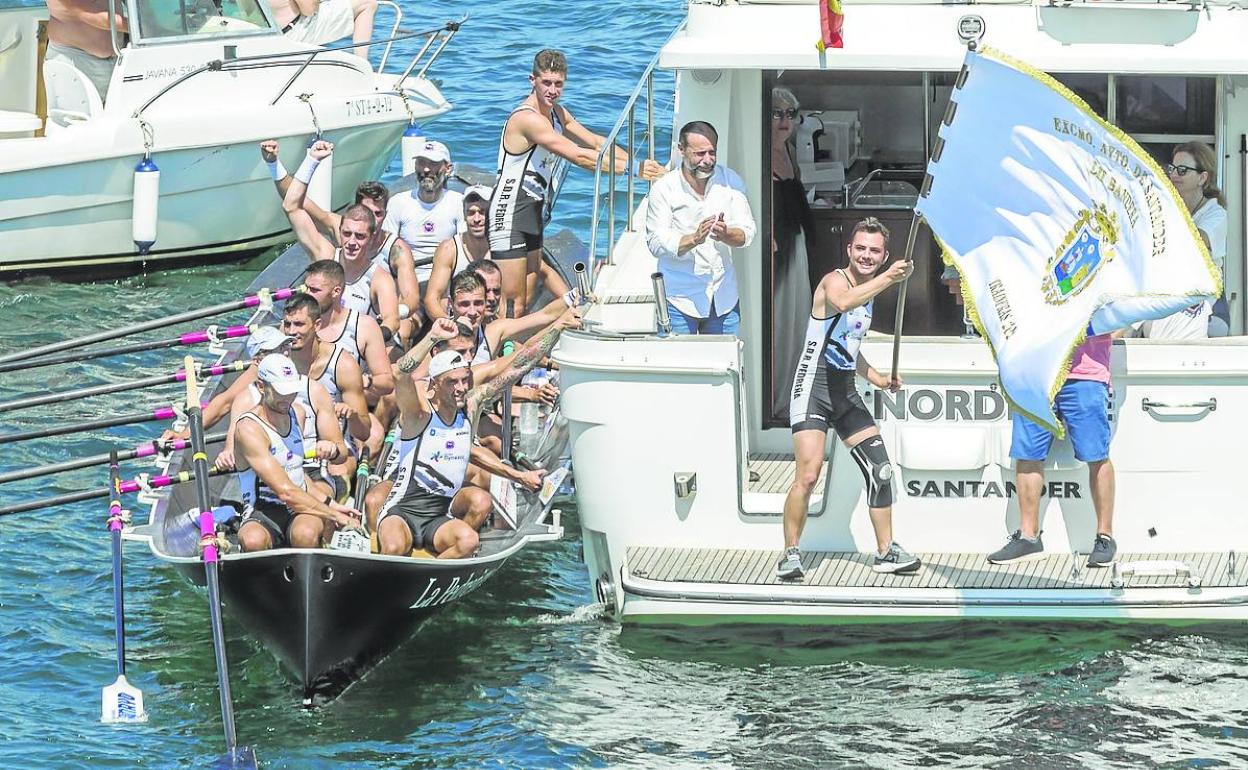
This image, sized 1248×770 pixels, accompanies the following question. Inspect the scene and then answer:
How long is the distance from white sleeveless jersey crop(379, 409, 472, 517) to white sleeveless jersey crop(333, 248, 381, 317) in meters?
1.90

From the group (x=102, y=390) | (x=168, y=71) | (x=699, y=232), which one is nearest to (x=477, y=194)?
(x=102, y=390)

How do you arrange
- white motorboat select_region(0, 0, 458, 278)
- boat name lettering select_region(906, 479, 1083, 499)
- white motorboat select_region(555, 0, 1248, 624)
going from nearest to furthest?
white motorboat select_region(555, 0, 1248, 624)
boat name lettering select_region(906, 479, 1083, 499)
white motorboat select_region(0, 0, 458, 278)

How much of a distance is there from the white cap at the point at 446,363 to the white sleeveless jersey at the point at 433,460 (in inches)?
8.8

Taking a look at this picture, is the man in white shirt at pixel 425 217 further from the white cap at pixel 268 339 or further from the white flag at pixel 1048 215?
the white flag at pixel 1048 215

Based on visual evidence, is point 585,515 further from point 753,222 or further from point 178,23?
point 178,23

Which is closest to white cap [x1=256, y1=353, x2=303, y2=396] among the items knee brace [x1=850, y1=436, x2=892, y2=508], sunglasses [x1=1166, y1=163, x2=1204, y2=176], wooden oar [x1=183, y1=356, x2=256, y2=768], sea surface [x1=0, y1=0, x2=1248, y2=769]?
wooden oar [x1=183, y1=356, x2=256, y2=768]

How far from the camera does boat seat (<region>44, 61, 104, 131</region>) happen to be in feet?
52.1

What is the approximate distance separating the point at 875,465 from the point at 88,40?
9203 mm

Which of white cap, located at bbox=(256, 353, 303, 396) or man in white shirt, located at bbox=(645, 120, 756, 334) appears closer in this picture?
man in white shirt, located at bbox=(645, 120, 756, 334)

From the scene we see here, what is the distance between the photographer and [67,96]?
1612 centimetres

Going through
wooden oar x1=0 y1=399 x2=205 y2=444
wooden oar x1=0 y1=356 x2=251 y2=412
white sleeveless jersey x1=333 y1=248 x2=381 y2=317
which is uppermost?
white sleeveless jersey x1=333 y1=248 x2=381 y2=317

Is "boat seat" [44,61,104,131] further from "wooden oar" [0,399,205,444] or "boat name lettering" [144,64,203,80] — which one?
"wooden oar" [0,399,205,444]

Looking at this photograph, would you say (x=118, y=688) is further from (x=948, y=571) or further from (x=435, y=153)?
(x=435, y=153)

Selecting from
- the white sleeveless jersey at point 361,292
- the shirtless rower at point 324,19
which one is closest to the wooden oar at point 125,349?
the white sleeveless jersey at point 361,292
